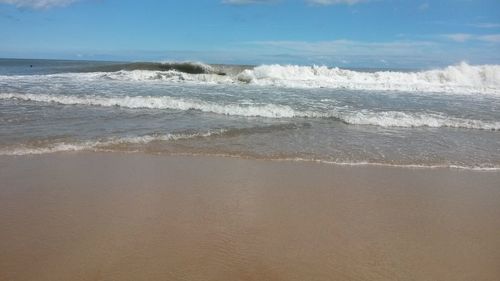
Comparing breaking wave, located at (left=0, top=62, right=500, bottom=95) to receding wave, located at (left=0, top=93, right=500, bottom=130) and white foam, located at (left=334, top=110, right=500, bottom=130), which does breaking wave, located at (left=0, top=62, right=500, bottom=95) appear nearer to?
receding wave, located at (left=0, top=93, right=500, bottom=130)

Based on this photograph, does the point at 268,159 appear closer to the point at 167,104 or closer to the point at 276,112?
the point at 276,112

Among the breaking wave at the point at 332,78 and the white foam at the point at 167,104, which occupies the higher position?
the breaking wave at the point at 332,78

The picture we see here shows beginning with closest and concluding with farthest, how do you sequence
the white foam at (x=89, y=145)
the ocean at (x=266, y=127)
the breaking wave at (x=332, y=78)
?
1. the white foam at (x=89, y=145)
2. the ocean at (x=266, y=127)
3. the breaking wave at (x=332, y=78)

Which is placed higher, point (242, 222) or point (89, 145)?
point (89, 145)

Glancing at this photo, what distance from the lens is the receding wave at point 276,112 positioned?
35.0 feet

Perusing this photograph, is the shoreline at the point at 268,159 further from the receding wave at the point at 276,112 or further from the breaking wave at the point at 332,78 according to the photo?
the breaking wave at the point at 332,78

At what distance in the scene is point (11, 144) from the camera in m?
7.18

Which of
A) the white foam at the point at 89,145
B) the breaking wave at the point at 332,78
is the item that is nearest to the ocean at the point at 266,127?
the white foam at the point at 89,145

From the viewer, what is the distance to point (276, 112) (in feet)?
38.0

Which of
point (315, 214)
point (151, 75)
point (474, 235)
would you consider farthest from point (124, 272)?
point (151, 75)

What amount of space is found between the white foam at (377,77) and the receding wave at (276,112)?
1012 cm

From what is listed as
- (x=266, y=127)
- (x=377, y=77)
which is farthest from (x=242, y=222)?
(x=377, y=77)

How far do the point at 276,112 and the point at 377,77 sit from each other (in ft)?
53.5

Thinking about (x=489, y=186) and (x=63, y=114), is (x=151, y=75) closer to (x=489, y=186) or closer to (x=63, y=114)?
(x=63, y=114)
